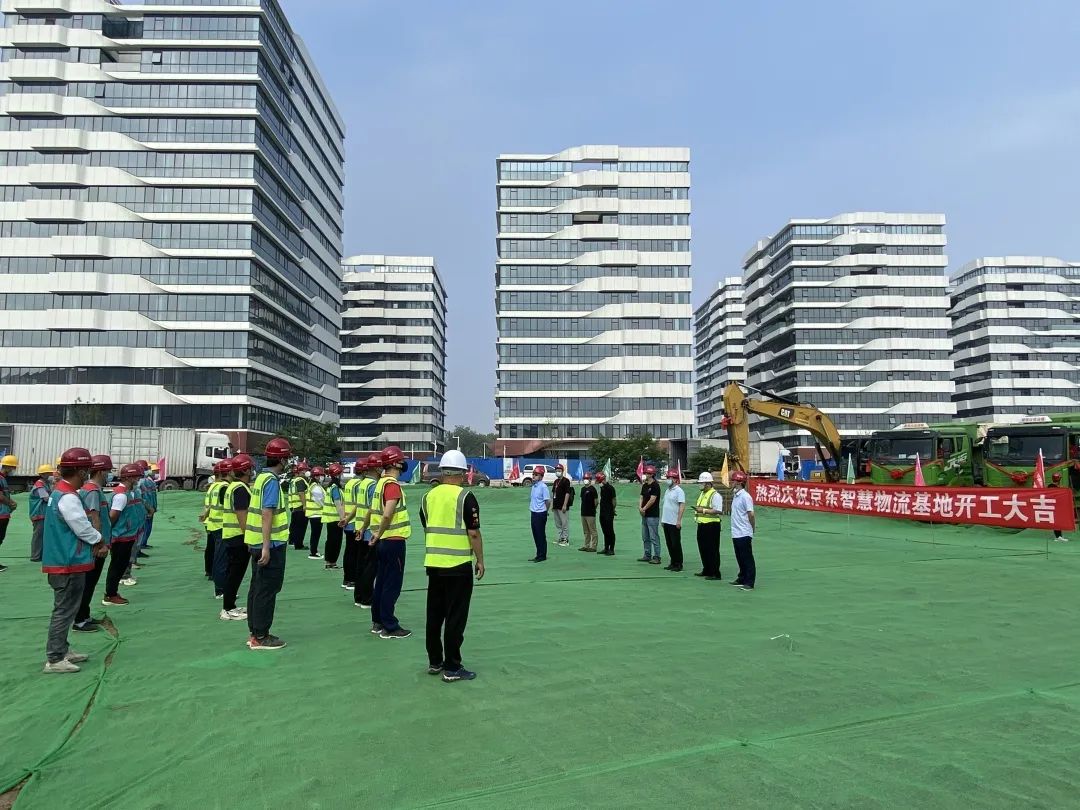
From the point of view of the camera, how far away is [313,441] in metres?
58.2

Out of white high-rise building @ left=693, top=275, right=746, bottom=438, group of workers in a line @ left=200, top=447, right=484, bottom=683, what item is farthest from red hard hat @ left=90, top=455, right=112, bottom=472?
white high-rise building @ left=693, top=275, right=746, bottom=438

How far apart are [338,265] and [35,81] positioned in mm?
28960

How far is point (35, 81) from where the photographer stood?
5259cm

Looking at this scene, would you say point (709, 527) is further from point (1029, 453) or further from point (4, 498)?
point (1029, 453)

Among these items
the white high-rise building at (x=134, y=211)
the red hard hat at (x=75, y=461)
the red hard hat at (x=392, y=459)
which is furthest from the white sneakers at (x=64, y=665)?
the white high-rise building at (x=134, y=211)

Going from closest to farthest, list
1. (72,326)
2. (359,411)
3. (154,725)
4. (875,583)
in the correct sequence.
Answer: (154,725)
(875,583)
(72,326)
(359,411)

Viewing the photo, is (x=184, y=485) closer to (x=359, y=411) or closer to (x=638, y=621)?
(x=638, y=621)

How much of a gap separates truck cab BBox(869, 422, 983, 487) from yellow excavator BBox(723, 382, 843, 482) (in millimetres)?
2828

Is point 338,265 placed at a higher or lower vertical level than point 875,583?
higher

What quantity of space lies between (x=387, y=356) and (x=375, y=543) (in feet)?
300

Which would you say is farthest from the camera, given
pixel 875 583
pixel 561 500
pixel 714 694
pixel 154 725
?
pixel 561 500

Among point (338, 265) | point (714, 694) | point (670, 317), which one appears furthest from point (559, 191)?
point (714, 694)

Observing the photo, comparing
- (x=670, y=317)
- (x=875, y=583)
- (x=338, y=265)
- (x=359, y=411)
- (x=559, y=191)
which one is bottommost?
(x=875, y=583)

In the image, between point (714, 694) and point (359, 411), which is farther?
point (359, 411)
